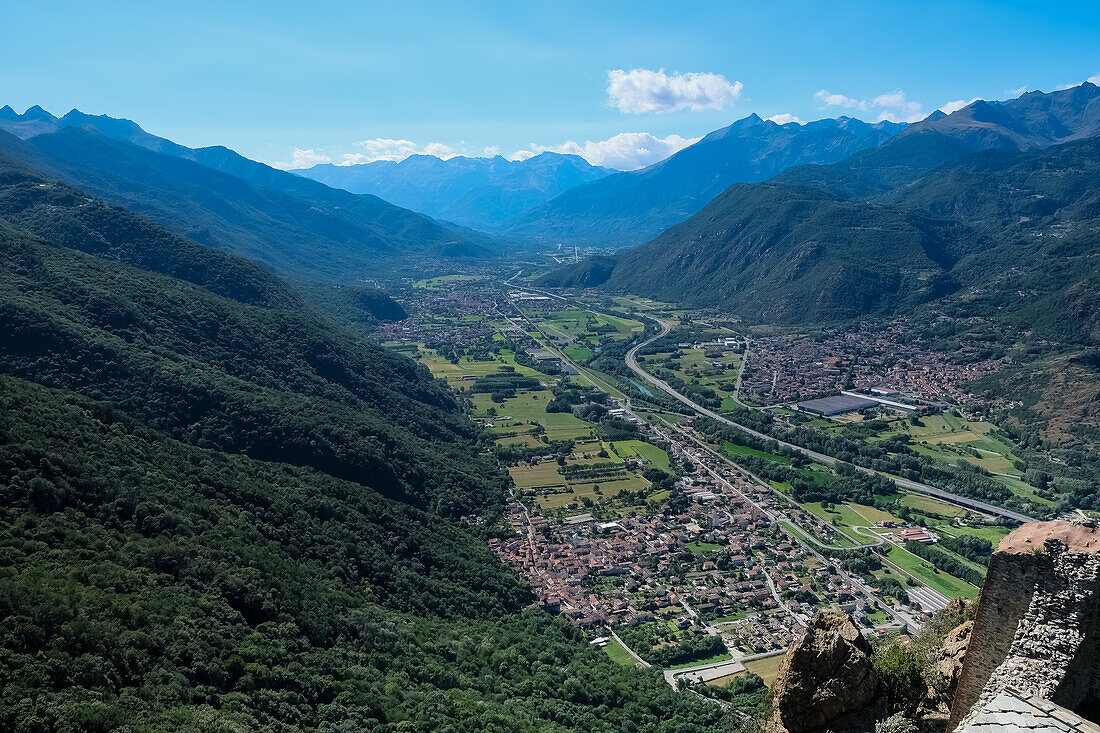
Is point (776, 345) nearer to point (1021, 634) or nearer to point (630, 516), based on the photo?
point (630, 516)

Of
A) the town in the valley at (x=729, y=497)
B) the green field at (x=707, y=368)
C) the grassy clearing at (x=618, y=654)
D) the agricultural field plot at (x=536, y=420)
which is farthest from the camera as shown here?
the green field at (x=707, y=368)

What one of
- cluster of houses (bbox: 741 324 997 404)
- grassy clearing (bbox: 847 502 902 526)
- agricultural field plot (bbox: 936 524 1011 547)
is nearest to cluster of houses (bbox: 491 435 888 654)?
grassy clearing (bbox: 847 502 902 526)

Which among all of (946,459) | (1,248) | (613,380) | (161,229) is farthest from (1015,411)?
(161,229)

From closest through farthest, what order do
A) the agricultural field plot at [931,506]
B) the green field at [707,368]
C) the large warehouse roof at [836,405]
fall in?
the agricultural field plot at [931,506] < the large warehouse roof at [836,405] < the green field at [707,368]

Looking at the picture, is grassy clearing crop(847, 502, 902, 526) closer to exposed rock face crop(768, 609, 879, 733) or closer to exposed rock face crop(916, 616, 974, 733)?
exposed rock face crop(916, 616, 974, 733)

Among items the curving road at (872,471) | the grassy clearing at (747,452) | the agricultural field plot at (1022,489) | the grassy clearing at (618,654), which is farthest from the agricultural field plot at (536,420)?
the agricultural field plot at (1022,489)

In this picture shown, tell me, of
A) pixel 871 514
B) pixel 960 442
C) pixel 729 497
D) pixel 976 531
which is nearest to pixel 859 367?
pixel 960 442

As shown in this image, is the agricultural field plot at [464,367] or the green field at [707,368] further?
the agricultural field plot at [464,367]

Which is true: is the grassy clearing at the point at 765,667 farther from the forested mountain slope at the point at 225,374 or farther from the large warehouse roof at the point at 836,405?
the large warehouse roof at the point at 836,405
